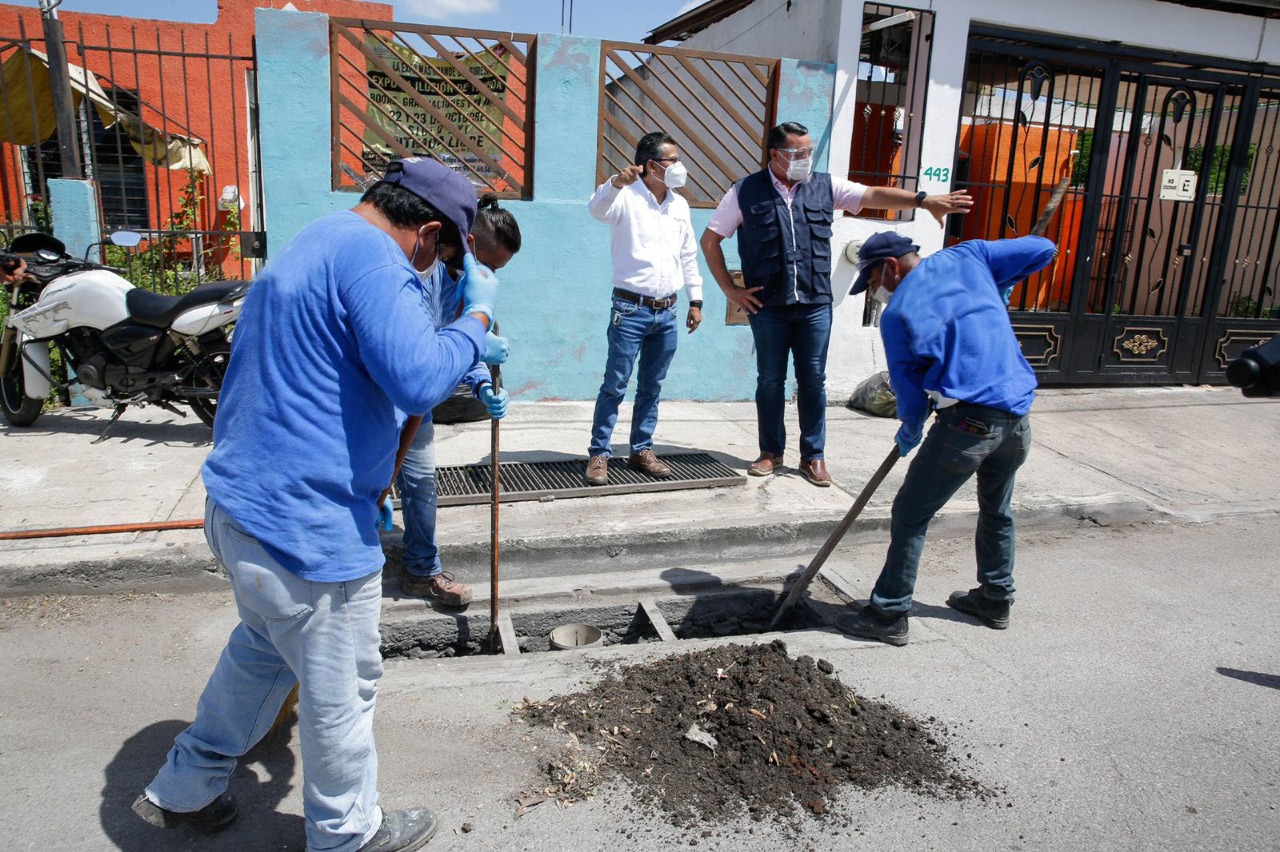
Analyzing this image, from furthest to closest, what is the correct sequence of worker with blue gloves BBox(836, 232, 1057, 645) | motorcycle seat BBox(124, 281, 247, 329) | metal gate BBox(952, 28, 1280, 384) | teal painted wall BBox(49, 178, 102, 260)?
metal gate BBox(952, 28, 1280, 384), teal painted wall BBox(49, 178, 102, 260), motorcycle seat BBox(124, 281, 247, 329), worker with blue gloves BBox(836, 232, 1057, 645)

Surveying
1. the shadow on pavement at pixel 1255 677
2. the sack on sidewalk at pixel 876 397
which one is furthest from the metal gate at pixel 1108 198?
the shadow on pavement at pixel 1255 677

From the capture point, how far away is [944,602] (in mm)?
4469

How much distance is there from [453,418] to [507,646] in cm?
306

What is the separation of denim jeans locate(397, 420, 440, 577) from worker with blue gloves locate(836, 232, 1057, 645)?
1.91m

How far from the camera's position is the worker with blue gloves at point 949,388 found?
3656 mm

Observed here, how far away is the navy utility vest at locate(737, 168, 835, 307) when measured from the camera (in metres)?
5.46

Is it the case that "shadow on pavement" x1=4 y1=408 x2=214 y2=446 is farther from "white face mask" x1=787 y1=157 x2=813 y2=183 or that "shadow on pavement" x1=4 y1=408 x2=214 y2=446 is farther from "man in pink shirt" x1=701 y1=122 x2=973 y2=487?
"white face mask" x1=787 y1=157 x2=813 y2=183

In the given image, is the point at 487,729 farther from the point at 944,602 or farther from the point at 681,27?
the point at 681,27

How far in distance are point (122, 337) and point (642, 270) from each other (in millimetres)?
3441

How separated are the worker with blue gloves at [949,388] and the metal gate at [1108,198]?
4662 millimetres

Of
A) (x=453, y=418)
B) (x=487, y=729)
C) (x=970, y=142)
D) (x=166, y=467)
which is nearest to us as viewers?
(x=487, y=729)

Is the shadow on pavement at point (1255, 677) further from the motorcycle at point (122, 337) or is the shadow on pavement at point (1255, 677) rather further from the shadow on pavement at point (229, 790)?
the motorcycle at point (122, 337)

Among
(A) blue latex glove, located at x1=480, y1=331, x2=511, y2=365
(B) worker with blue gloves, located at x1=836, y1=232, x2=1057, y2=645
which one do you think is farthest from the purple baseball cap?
(B) worker with blue gloves, located at x1=836, y1=232, x2=1057, y2=645

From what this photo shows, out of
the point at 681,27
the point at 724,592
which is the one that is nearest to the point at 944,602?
the point at 724,592
